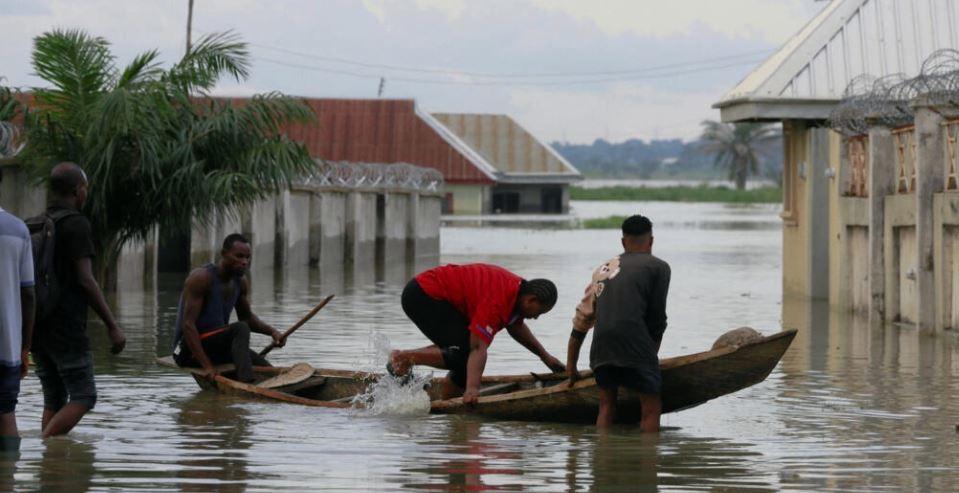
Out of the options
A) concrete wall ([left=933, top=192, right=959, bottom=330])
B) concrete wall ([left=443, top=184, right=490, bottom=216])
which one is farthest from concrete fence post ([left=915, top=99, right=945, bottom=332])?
concrete wall ([left=443, top=184, right=490, bottom=216])

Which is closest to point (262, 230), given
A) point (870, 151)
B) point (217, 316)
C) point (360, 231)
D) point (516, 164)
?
point (360, 231)

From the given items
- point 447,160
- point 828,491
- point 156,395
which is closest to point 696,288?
point 156,395

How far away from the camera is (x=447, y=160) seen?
74812 mm

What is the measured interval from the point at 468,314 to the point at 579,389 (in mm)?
1073

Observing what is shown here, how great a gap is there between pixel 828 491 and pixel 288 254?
2814 cm

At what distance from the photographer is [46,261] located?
10.1 metres

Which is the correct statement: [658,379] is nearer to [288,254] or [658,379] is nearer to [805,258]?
[805,258]

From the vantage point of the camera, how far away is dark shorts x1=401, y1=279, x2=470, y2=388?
41.9 feet

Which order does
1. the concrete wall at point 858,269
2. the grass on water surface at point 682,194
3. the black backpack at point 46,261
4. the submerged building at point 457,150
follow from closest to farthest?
the black backpack at point 46,261, the concrete wall at point 858,269, the submerged building at point 457,150, the grass on water surface at point 682,194

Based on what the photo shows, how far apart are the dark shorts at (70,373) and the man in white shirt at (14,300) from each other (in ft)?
1.96

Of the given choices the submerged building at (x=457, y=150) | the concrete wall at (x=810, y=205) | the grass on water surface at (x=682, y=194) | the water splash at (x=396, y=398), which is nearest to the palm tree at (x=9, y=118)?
the water splash at (x=396, y=398)

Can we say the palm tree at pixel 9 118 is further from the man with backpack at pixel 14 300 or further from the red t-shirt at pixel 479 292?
the man with backpack at pixel 14 300

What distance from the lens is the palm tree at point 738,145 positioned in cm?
14188

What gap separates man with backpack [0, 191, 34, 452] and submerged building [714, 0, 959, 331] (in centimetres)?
1265
